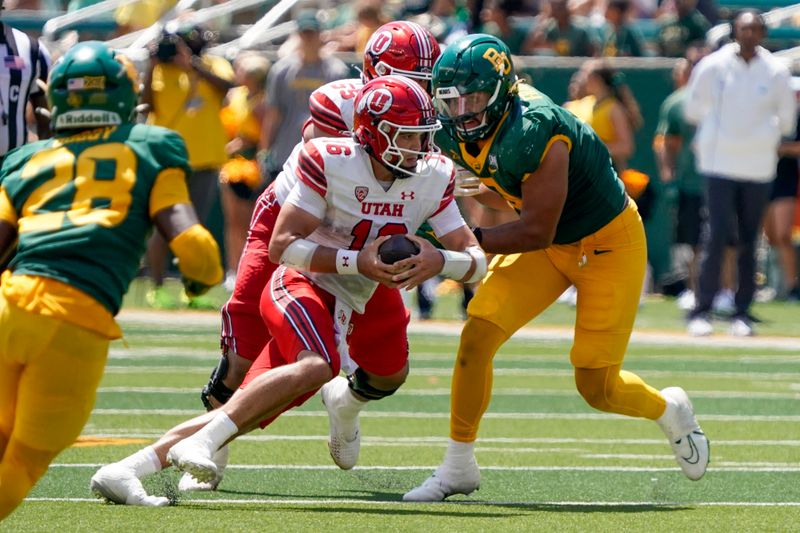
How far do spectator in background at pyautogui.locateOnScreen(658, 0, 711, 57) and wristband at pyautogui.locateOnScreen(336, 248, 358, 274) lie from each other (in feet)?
35.8

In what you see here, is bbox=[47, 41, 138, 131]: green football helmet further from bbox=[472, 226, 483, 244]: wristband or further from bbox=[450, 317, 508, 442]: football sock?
bbox=[450, 317, 508, 442]: football sock

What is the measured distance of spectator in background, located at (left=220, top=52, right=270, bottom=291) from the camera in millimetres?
15516

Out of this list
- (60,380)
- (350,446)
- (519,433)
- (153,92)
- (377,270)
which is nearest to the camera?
(60,380)

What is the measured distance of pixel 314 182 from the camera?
6012mm

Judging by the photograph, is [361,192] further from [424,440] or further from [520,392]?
[520,392]

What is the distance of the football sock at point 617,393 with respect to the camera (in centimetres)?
679

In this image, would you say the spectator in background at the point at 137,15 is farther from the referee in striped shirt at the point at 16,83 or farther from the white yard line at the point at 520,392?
the referee in striped shirt at the point at 16,83

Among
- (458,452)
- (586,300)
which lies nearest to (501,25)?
(586,300)

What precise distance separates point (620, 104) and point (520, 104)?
309 inches

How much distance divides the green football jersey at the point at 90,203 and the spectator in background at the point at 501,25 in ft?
35.2

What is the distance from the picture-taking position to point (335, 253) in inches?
235

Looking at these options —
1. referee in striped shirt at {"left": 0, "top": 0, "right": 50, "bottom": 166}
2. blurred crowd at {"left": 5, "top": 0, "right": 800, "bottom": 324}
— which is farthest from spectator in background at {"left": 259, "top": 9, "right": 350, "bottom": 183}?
referee in striped shirt at {"left": 0, "top": 0, "right": 50, "bottom": 166}

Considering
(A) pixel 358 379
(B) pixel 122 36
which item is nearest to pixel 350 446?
(A) pixel 358 379

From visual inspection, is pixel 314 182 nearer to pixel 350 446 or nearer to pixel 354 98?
pixel 354 98
